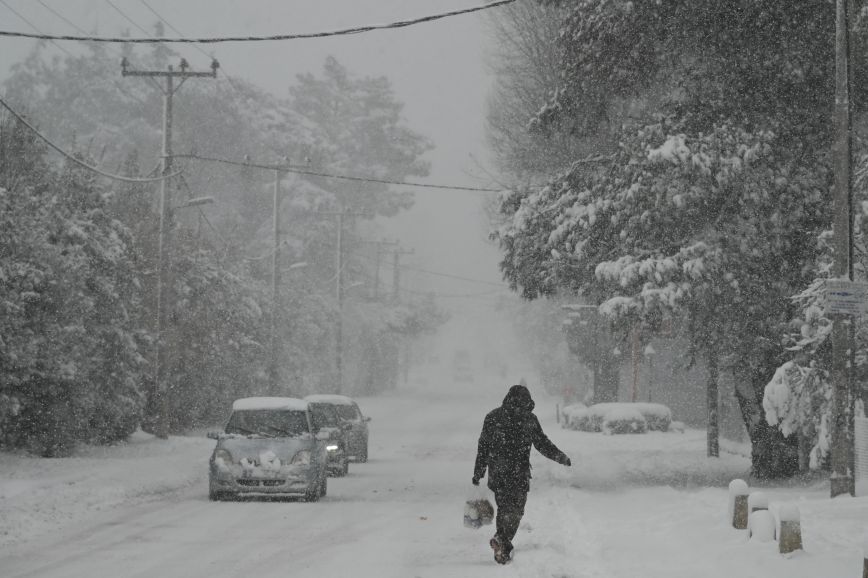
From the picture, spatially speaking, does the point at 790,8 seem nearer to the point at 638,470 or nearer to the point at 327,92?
the point at 638,470

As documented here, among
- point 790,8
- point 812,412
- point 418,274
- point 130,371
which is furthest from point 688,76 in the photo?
point 418,274

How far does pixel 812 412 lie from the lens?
19.6 m

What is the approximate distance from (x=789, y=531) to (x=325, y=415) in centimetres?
1721

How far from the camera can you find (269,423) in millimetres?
21266

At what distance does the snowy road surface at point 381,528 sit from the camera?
12109mm

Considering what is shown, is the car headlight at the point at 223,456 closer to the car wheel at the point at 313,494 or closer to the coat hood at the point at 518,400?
the car wheel at the point at 313,494

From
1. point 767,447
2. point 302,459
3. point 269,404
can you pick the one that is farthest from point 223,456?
point 767,447

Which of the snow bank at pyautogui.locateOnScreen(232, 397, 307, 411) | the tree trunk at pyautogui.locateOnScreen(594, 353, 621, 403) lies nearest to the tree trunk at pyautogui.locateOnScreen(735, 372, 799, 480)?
the snow bank at pyautogui.locateOnScreen(232, 397, 307, 411)

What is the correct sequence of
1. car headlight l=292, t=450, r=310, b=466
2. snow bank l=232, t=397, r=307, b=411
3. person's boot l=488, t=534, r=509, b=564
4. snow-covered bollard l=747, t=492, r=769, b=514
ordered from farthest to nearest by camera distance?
snow bank l=232, t=397, r=307, b=411
car headlight l=292, t=450, r=310, b=466
snow-covered bollard l=747, t=492, r=769, b=514
person's boot l=488, t=534, r=509, b=564

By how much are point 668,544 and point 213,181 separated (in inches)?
2448

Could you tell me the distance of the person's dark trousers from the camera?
12.6 m

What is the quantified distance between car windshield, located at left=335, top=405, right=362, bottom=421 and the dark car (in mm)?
1162

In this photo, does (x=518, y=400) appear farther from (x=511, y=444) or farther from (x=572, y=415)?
(x=572, y=415)

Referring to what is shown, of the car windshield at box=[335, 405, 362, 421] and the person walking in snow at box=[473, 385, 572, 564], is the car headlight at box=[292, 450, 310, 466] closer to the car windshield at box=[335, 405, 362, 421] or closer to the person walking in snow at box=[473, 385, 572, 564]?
the person walking in snow at box=[473, 385, 572, 564]
